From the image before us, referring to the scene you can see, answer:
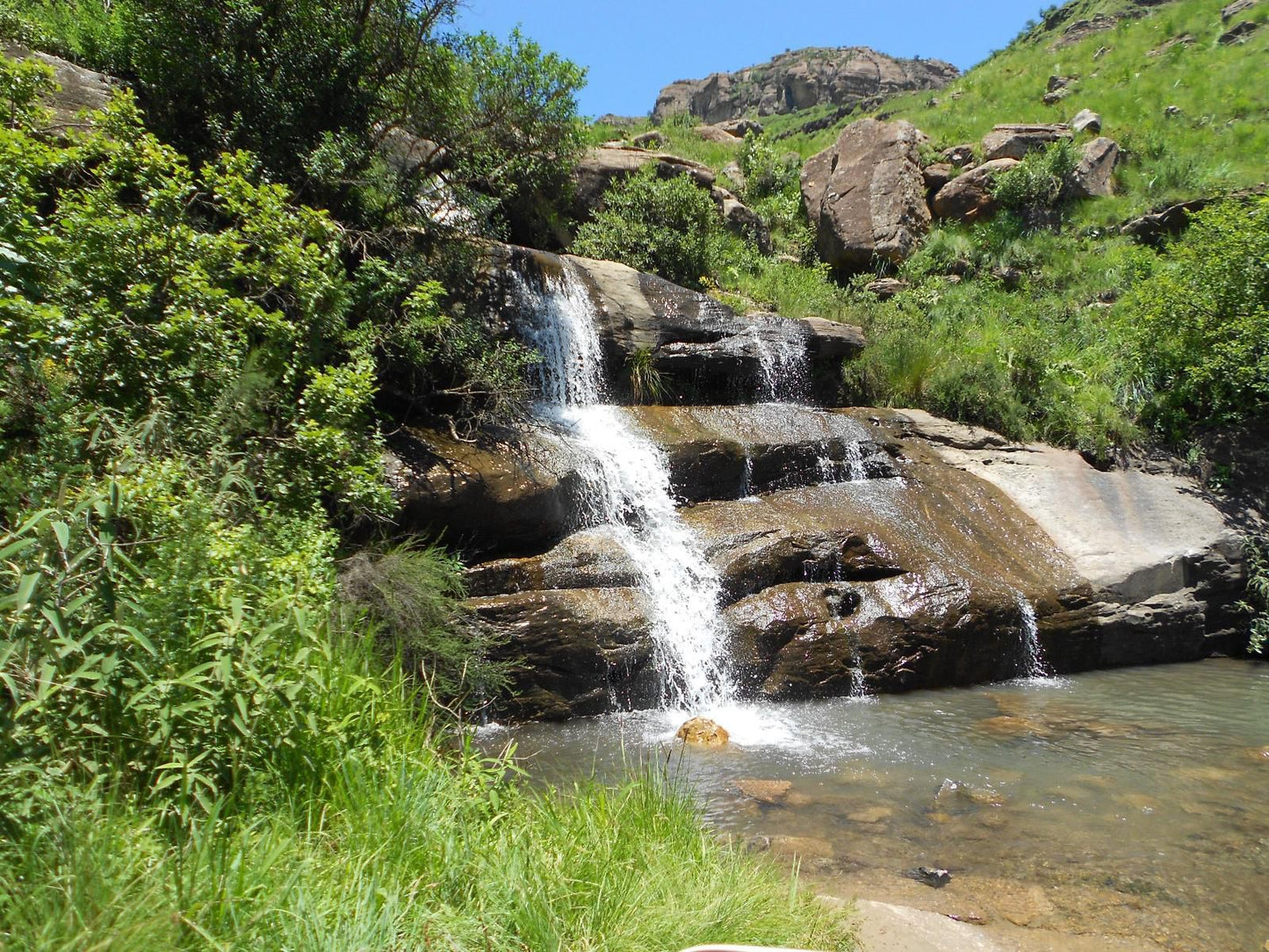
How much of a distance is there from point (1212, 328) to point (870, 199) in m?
8.36

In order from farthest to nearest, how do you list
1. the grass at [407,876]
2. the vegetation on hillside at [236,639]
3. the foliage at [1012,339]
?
the foliage at [1012,339] < the vegetation on hillside at [236,639] < the grass at [407,876]

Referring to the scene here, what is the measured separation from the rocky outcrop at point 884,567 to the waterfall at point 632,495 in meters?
0.21

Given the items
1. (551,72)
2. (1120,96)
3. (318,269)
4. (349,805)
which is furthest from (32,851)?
(1120,96)

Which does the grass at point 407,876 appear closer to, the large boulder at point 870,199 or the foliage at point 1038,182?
the large boulder at point 870,199

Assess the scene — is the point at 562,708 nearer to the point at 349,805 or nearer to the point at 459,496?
the point at 459,496

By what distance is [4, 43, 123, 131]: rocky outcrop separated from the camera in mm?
7891

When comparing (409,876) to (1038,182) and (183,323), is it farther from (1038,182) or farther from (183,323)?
(1038,182)

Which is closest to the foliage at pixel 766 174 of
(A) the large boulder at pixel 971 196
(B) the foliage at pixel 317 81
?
(A) the large boulder at pixel 971 196

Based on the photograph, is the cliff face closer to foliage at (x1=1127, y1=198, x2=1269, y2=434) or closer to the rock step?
foliage at (x1=1127, y1=198, x2=1269, y2=434)

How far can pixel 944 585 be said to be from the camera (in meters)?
8.33

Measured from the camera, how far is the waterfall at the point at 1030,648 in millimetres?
8406

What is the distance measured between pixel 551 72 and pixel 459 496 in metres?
6.26

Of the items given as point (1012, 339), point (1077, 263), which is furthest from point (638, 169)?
point (1077, 263)

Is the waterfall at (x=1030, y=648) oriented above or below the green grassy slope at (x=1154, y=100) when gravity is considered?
below
